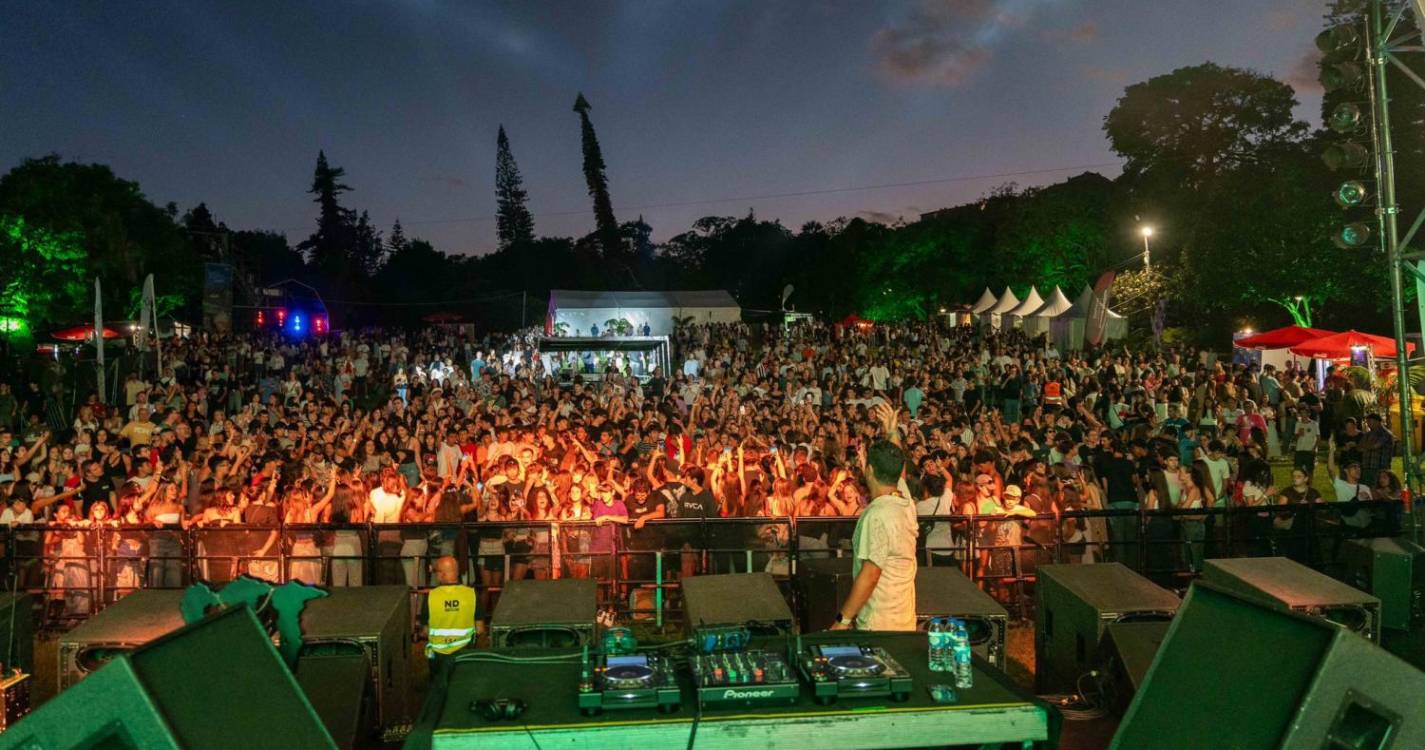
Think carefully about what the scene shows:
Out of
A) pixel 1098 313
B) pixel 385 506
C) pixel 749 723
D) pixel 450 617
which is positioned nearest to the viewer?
pixel 749 723

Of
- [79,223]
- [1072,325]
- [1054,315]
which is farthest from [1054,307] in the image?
[79,223]

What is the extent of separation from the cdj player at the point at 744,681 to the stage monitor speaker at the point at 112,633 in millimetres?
3404

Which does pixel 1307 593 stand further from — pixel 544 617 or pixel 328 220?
pixel 328 220

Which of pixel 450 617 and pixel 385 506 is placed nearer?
pixel 450 617

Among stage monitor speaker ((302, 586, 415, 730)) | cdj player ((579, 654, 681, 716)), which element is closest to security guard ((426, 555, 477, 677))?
stage monitor speaker ((302, 586, 415, 730))

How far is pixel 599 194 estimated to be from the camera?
7369 centimetres

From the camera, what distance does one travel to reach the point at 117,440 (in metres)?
12.4

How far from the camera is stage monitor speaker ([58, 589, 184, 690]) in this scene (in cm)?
493

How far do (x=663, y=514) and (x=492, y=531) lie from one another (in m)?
1.74

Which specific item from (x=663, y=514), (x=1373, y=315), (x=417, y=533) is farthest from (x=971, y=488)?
(x=1373, y=315)

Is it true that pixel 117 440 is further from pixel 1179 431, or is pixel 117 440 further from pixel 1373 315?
pixel 1373 315

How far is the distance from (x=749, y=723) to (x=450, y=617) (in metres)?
3.61

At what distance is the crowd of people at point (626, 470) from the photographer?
25.9ft

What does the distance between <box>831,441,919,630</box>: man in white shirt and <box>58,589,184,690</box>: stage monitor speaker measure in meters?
3.66
